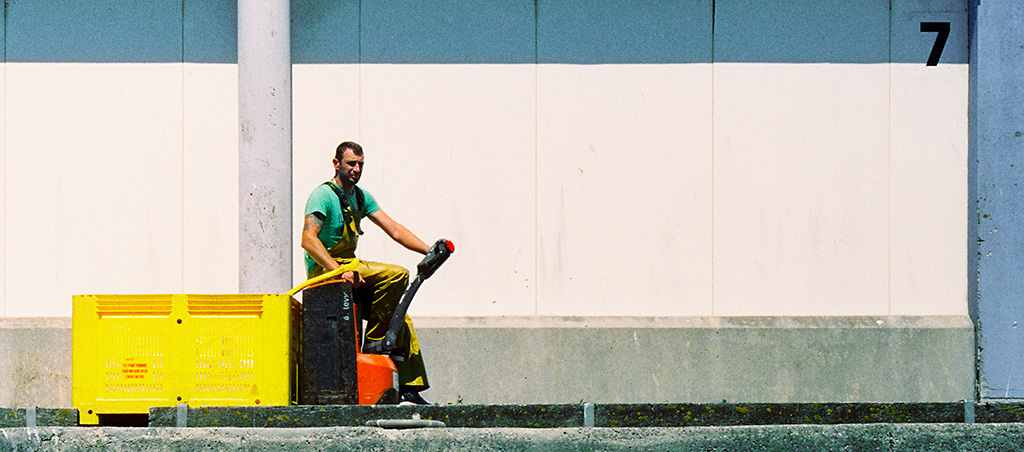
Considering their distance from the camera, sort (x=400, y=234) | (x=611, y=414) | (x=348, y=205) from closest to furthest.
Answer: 1. (x=611, y=414)
2. (x=348, y=205)
3. (x=400, y=234)

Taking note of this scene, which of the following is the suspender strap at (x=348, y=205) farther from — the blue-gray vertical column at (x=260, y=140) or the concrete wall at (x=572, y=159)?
the concrete wall at (x=572, y=159)

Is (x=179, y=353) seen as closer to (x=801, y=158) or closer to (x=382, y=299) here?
(x=382, y=299)

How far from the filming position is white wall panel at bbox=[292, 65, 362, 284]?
9.51 m

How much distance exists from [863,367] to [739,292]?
1118 millimetres

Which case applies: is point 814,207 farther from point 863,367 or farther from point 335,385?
point 335,385

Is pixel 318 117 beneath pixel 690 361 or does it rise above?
above

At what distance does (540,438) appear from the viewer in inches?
177

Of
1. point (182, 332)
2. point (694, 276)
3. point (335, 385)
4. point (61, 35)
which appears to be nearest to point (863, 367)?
point (694, 276)

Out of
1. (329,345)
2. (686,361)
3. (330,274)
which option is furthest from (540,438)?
(686,361)

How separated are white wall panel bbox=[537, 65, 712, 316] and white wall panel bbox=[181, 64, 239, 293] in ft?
8.01

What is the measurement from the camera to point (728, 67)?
377 inches

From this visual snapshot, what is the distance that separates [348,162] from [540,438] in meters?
2.81

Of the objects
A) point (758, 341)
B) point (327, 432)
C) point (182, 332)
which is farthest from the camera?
point (758, 341)

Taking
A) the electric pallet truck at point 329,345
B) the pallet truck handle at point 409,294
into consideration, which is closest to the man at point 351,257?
the pallet truck handle at point 409,294
